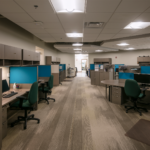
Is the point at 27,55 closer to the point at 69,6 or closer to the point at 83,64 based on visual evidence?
the point at 69,6

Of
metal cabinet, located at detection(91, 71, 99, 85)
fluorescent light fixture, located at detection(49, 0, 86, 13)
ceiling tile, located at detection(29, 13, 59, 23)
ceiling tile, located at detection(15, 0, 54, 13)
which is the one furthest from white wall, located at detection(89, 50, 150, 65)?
ceiling tile, located at detection(15, 0, 54, 13)

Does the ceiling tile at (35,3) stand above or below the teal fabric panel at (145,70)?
above

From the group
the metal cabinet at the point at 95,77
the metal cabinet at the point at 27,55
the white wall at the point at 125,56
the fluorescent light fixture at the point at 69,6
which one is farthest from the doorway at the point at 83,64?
the fluorescent light fixture at the point at 69,6

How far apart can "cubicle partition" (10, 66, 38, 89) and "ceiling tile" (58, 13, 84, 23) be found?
1.92m

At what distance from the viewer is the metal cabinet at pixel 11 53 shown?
304 cm

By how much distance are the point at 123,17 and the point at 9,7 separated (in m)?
2.93

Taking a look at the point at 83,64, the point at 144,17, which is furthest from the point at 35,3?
the point at 83,64

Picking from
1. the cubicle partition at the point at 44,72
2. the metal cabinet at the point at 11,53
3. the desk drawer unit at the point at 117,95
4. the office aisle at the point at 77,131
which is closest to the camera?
the office aisle at the point at 77,131

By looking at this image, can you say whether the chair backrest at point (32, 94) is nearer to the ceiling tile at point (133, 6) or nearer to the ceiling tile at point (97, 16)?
the ceiling tile at point (97, 16)

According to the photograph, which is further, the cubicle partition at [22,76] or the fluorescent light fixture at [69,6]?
the cubicle partition at [22,76]

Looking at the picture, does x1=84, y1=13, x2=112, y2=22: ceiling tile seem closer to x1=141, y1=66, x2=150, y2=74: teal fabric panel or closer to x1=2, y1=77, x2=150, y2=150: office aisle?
x1=141, y1=66, x2=150, y2=74: teal fabric panel

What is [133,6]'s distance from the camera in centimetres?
261

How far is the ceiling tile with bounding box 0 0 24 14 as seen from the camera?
2.45 metres

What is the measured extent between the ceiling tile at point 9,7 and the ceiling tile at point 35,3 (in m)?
0.14
